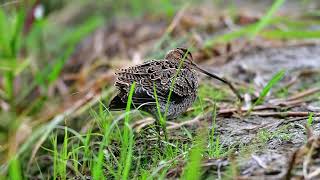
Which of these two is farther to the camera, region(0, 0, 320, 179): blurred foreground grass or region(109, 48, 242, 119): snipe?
region(109, 48, 242, 119): snipe

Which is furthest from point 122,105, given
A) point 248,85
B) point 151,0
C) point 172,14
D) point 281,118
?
point 151,0

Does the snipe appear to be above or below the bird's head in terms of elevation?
below

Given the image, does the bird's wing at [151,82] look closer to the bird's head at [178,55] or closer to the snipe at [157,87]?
the snipe at [157,87]

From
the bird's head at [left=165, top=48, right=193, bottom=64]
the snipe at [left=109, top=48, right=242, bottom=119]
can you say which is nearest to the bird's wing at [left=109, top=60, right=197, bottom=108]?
the snipe at [left=109, top=48, right=242, bottom=119]

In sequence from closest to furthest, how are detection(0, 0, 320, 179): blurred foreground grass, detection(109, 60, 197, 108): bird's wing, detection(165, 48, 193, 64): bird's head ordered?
1. detection(0, 0, 320, 179): blurred foreground grass
2. detection(109, 60, 197, 108): bird's wing
3. detection(165, 48, 193, 64): bird's head

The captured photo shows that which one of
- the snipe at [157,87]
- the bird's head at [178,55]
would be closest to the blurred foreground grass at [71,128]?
the snipe at [157,87]

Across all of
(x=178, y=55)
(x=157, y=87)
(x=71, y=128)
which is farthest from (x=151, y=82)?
(x=71, y=128)

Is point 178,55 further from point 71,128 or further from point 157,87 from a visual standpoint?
point 71,128

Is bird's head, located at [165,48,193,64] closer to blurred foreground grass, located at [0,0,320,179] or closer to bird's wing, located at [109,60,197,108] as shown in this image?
bird's wing, located at [109,60,197,108]

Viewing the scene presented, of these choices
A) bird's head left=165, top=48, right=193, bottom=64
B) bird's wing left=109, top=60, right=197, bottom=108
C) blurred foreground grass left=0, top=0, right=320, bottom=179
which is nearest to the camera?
blurred foreground grass left=0, top=0, right=320, bottom=179
